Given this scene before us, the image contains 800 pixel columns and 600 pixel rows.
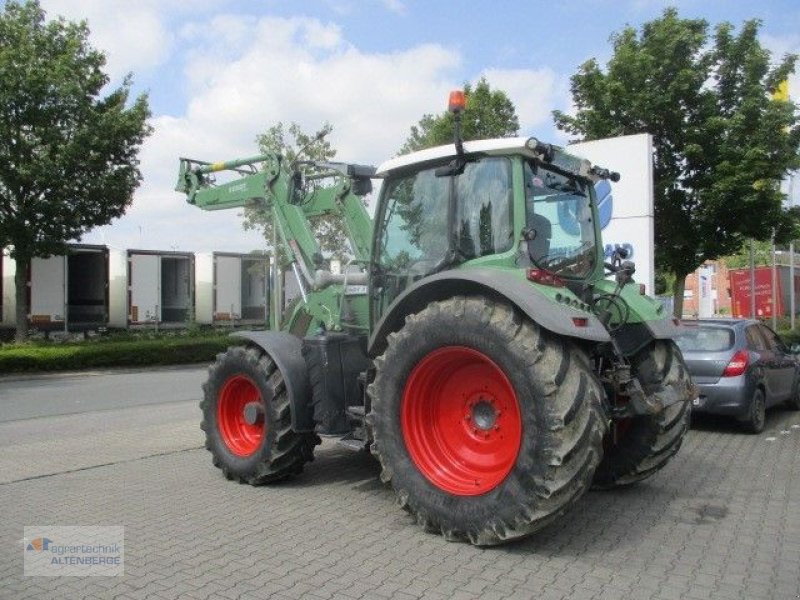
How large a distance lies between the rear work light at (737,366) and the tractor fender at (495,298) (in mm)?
5386

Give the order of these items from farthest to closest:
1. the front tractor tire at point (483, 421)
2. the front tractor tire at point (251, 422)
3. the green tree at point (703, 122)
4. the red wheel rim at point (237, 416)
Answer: the green tree at point (703, 122), the red wheel rim at point (237, 416), the front tractor tire at point (251, 422), the front tractor tire at point (483, 421)

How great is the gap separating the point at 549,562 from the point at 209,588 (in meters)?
2.04

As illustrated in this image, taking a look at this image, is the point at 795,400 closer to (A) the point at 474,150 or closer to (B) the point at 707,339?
(B) the point at 707,339

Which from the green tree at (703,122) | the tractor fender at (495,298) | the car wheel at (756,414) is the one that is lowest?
the car wheel at (756,414)

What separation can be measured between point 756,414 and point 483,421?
19.9 feet

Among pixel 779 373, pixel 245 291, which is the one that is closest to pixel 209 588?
pixel 779 373

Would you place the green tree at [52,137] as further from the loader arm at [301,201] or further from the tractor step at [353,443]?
the tractor step at [353,443]

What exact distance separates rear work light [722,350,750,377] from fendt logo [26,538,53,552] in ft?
26.1

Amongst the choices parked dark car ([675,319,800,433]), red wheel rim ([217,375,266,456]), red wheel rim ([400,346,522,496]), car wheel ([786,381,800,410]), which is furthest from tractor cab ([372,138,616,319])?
car wheel ([786,381,800,410])

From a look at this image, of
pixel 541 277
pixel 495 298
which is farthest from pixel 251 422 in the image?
pixel 541 277

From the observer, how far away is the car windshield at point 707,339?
→ 31.4 ft

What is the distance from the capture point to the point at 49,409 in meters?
12.3

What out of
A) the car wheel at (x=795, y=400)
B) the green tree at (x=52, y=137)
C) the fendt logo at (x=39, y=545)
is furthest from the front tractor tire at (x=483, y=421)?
the green tree at (x=52, y=137)

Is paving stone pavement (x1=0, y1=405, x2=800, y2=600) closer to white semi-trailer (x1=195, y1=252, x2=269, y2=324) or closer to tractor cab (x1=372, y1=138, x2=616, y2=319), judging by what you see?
tractor cab (x1=372, y1=138, x2=616, y2=319)
